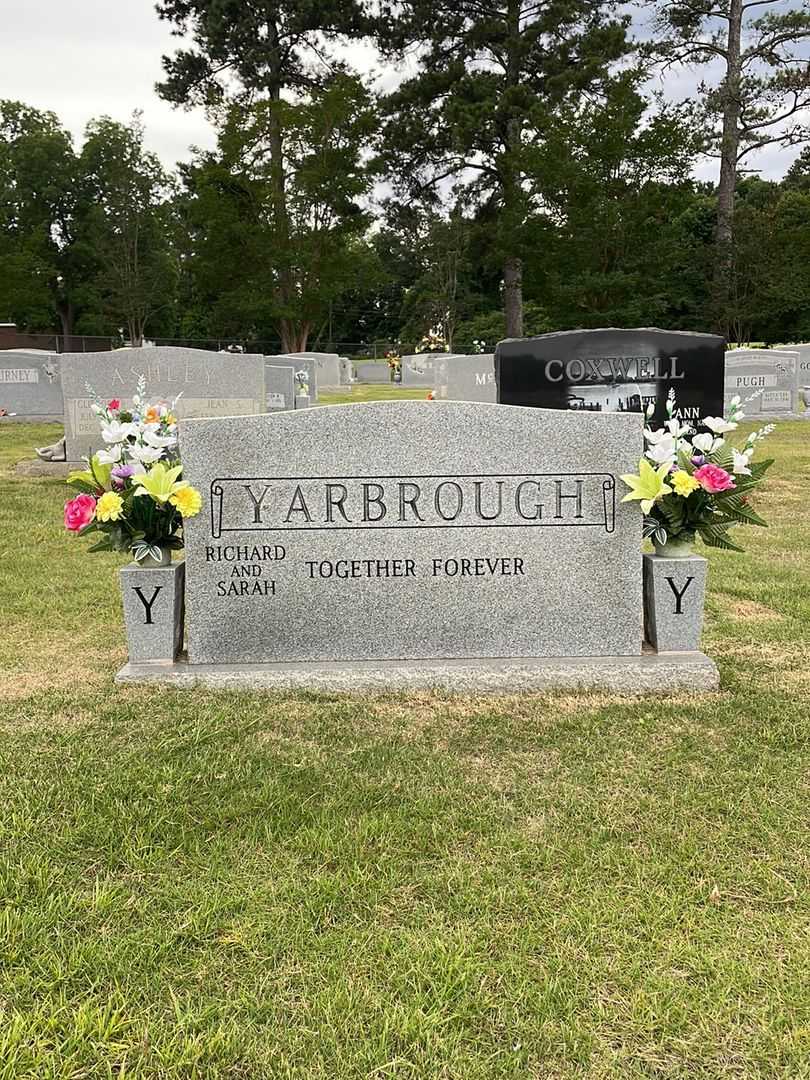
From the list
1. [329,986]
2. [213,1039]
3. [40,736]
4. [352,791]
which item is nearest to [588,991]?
[329,986]

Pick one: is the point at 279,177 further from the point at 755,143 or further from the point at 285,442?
the point at 285,442

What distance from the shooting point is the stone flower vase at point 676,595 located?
140 inches

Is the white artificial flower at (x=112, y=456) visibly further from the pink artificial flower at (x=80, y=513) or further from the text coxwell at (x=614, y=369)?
the text coxwell at (x=614, y=369)

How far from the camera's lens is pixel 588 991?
1832 mm

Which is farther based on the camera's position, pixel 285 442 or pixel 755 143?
pixel 755 143

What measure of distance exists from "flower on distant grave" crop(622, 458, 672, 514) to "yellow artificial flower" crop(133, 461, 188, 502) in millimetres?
1827

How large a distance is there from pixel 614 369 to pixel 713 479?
12.4 feet

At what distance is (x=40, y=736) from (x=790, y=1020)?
8.21 ft

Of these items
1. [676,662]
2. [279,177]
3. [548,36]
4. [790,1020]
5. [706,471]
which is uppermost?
[548,36]

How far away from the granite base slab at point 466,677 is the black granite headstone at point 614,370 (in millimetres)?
3821

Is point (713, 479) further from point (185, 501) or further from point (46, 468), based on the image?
point (46, 468)

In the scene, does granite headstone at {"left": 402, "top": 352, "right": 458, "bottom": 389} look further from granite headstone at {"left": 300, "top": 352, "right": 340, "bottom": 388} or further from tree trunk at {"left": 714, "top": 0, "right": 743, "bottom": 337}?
tree trunk at {"left": 714, "top": 0, "right": 743, "bottom": 337}

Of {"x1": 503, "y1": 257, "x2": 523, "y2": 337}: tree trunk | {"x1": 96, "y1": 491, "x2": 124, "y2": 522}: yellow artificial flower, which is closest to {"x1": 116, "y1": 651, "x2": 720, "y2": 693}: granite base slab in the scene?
{"x1": 96, "y1": 491, "x2": 124, "y2": 522}: yellow artificial flower

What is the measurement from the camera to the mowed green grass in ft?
5.59
